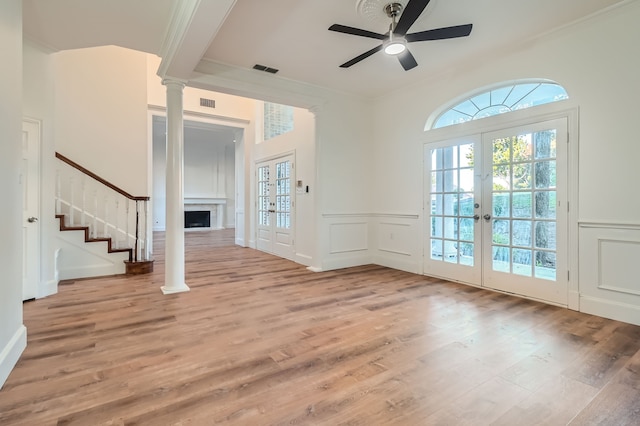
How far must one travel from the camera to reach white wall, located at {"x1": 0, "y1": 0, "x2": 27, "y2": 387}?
76.7 inches

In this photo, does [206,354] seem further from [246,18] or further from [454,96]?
[454,96]

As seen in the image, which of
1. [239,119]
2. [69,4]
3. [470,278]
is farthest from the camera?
[239,119]

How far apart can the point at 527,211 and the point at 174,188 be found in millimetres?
4265

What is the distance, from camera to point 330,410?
1659mm

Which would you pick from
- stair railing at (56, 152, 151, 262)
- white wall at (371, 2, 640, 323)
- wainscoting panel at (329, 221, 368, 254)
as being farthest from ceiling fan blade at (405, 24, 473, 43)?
stair railing at (56, 152, 151, 262)

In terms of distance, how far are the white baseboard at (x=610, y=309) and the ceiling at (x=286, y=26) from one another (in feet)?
9.28

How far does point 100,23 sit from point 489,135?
4.49 m

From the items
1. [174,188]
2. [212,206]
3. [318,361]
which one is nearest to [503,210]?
[318,361]

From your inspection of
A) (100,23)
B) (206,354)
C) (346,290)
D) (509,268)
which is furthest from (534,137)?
(100,23)

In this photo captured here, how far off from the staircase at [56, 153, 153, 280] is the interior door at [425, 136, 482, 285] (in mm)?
4481

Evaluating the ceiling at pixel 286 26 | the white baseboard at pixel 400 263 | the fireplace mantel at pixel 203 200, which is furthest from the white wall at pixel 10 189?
the fireplace mantel at pixel 203 200

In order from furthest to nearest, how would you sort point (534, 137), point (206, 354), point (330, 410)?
point (534, 137) < point (206, 354) < point (330, 410)

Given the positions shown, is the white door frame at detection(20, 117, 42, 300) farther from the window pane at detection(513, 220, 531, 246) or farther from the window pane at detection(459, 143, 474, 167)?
the window pane at detection(513, 220, 531, 246)

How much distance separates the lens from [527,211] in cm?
360
